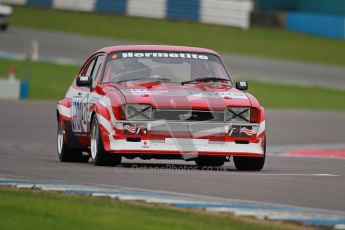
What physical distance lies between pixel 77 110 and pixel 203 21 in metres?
32.1

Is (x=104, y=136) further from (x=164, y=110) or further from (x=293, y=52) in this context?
(x=293, y=52)

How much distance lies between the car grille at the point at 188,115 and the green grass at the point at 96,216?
3.42 metres

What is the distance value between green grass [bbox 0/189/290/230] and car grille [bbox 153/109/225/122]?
3.42m

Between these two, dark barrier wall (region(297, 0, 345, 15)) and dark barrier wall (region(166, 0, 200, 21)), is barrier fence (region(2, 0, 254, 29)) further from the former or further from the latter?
dark barrier wall (region(297, 0, 345, 15))

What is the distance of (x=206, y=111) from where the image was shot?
12.6 meters

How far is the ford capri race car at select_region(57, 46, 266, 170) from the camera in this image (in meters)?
12.6

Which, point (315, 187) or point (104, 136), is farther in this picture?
point (104, 136)

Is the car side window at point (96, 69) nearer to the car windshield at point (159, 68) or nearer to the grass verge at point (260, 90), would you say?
the car windshield at point (159, 68)

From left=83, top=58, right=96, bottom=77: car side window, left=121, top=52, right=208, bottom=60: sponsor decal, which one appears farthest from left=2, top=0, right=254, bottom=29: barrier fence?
left=121, top=52, right=208, bottom=60: sponsor decal

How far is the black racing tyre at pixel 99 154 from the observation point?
1279cm

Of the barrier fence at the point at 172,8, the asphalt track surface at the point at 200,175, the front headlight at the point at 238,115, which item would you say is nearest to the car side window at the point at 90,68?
the asphalt track surface at the point at 200,175

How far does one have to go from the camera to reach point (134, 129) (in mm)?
12562

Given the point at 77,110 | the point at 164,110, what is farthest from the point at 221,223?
the point at 77,110

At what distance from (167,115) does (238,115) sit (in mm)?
737
